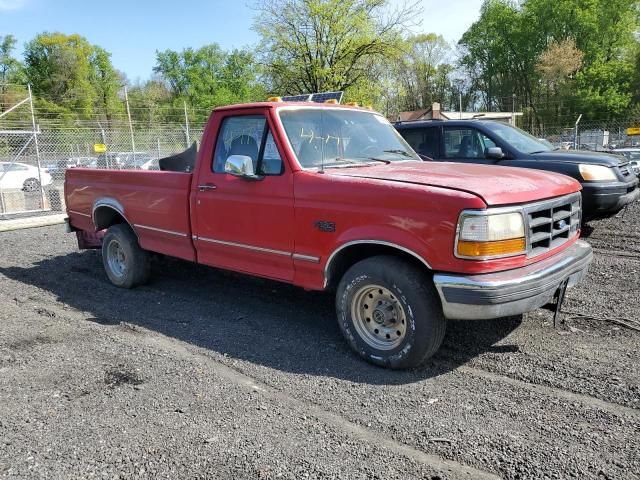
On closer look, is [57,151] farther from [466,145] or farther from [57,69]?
[57,69]

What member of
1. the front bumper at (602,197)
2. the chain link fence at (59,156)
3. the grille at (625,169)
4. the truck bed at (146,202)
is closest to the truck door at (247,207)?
the truck bed at (146,202)

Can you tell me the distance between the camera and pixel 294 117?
179 inches

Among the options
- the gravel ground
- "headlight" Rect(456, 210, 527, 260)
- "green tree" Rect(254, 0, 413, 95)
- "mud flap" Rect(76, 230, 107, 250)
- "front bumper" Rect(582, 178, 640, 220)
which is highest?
"green tree" Rect(254, 0, 413, 95)

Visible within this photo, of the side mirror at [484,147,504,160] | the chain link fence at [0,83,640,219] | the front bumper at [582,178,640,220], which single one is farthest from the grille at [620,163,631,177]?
the chain link fence at [0,83,640,219]

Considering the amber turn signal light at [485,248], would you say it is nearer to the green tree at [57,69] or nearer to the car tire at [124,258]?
the car tire at [124,258]

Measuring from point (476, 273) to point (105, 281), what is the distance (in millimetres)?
5123

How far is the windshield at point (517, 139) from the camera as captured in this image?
8.07 meters

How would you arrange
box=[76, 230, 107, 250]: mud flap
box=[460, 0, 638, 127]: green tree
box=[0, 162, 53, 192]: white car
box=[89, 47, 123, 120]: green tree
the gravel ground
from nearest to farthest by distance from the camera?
the gravel ground < box=[76, 230, 107, 250]: mud flap < box=[0, 162, 53, 192]: white car < box=[460, 0, 638, 127]: green tree < box=[89, 47, 123, 120]: green tree

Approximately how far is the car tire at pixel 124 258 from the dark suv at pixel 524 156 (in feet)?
15.9

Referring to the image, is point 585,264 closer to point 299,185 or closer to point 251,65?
point 299,185

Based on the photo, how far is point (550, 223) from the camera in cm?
377

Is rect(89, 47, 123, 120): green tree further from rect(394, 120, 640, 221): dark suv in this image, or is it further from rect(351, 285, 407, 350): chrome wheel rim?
rect(351, 285, 407, 350): chrome wheel rim

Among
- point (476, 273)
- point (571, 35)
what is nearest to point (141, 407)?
point (476, 273)

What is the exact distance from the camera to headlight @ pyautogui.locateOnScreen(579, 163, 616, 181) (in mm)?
7281
